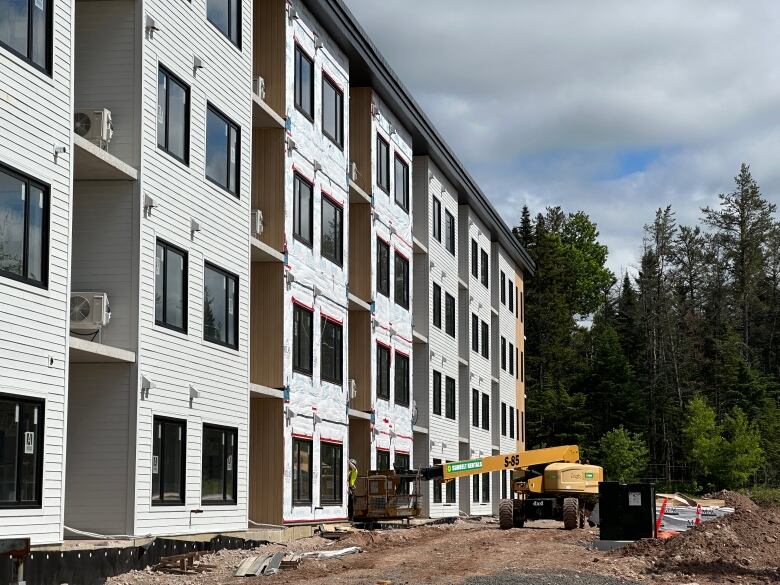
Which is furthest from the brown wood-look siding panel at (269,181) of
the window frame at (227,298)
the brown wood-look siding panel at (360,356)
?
the brown wood-look siding panel at (360,356)

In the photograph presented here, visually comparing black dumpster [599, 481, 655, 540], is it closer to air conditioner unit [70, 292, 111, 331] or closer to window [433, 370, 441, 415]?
air conditioner unit [70, 292, 111, 331]

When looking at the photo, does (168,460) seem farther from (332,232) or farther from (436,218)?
(436,218)

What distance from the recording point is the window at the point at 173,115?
22.9m

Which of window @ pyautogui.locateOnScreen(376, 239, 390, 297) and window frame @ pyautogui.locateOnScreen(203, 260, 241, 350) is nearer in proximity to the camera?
window frame @ pyautogui.locateOnScreen(203, 260, 241, 350)

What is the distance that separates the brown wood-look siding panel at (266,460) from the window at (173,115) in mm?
8007

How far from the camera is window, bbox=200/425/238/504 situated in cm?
2470

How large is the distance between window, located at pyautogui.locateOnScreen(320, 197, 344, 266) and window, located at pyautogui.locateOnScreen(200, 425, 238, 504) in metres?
8.32

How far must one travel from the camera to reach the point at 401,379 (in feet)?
138

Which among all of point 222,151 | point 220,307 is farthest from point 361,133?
point 220,307

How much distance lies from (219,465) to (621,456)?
6718 centimetres

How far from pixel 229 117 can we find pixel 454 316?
25.4 m

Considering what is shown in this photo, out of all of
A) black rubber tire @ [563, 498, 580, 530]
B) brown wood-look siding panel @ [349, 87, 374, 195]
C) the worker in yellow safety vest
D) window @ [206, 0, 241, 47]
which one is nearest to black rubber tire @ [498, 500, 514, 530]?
black rubber tire @ [563, 498, 580, 530]

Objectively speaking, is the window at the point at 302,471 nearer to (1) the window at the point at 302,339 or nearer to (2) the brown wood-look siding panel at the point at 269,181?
(1) the window at the point at 302,339

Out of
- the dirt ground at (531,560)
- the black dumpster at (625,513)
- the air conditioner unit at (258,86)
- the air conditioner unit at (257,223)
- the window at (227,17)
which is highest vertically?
the window at (227,17)
